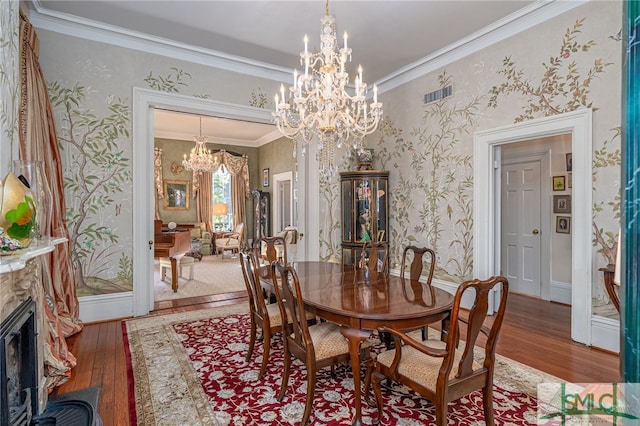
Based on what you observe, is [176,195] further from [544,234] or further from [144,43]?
[544,234]

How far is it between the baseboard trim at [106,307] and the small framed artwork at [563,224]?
220 inches

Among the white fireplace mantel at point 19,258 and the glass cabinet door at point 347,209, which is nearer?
the white fireplace mantel at point 19,258

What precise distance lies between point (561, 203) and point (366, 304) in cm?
416

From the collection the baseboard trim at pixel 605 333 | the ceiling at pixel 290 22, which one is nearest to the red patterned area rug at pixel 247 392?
the baseboard trim at pixel 605 333

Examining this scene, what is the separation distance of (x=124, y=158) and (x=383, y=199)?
3379 mm

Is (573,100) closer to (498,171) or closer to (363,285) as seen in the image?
(498,171)

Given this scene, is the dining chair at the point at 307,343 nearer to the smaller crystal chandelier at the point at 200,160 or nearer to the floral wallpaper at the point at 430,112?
the floral wallpaper at the point at 430,112

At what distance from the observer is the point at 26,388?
1.72 m

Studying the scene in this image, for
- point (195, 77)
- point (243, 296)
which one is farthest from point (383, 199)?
point (195, 77)

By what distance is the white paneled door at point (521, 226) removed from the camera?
4918 mm

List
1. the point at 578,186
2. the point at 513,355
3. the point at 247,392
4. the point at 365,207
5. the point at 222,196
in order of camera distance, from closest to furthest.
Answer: the point at 247,392 < the point at 513,355 < the point at 578,186 < the point at 365,207 < the point at 222,196

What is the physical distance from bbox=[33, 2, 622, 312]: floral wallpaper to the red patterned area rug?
4.32 ft

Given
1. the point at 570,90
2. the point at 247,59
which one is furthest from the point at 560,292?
the point at 247,59

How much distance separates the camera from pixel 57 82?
3381 mm
